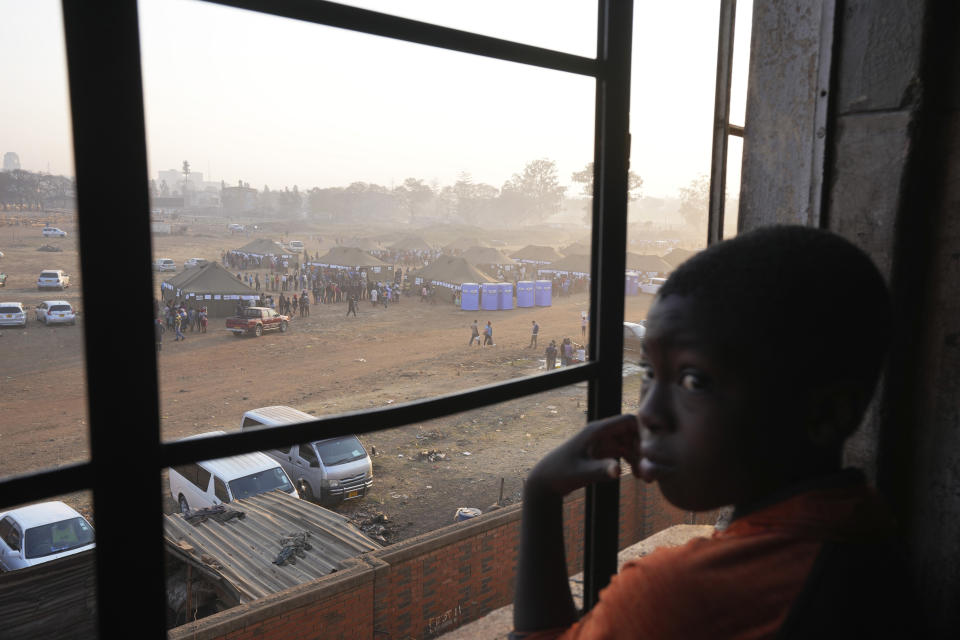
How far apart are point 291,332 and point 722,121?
26.5 m

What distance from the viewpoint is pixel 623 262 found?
160cm

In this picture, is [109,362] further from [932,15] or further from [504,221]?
[504,221]

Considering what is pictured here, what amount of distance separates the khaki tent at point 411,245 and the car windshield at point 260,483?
2682 centimetres

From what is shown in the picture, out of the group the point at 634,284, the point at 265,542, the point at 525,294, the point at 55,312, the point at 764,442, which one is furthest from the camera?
the point at 525,294

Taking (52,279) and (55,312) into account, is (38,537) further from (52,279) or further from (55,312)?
(52,279)

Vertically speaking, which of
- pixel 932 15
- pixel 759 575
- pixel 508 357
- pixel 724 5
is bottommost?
pixel 508 357

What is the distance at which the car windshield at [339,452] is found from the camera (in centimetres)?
A: 1341

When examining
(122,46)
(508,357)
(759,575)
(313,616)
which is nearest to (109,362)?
(122,46)

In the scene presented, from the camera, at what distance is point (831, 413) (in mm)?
783

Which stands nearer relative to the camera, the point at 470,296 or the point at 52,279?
the point at 52,279

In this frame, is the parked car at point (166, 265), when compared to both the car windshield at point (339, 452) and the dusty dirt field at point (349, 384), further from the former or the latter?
the car windshield at point (339, 452)

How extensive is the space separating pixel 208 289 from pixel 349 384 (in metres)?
7.55

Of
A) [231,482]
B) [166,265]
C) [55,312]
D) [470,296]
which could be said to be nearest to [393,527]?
[231,482]

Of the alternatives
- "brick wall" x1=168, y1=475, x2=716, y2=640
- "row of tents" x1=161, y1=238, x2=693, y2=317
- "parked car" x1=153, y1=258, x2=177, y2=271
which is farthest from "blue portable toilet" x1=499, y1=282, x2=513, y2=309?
"brick wall" x1=168, y1=475, x2=716, y2=640
